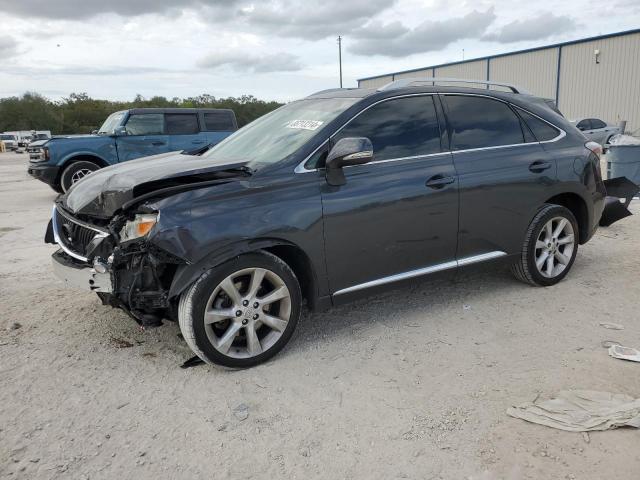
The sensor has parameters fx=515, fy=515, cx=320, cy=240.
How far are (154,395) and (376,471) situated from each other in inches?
56.7

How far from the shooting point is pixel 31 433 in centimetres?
273

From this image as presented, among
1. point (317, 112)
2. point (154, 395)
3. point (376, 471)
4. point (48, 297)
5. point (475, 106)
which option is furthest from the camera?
point (48, 297)

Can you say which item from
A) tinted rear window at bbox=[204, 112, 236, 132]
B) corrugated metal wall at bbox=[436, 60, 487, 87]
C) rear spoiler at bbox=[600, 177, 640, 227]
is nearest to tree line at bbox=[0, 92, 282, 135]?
corrugated metal wall at bbox=[436, 60, 487, 87]

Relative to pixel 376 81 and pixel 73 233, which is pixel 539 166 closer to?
pixel 73 233

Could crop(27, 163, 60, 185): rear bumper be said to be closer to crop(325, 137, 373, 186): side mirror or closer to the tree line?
crop(325, 137, 373, 186): side mirror

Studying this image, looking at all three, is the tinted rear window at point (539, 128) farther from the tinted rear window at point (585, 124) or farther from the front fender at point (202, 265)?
the tinted rear window at point (585, 124)

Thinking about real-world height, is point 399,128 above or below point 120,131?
below

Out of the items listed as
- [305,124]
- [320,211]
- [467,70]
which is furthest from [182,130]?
[467,70]

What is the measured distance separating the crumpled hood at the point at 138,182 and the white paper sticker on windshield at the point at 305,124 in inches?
22.3

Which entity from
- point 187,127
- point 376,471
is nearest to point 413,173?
point 376,471

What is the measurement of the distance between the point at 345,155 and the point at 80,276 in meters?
1.88

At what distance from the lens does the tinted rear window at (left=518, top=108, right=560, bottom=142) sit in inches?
180

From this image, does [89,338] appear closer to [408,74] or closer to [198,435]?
[198,435]

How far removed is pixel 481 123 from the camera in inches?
170
